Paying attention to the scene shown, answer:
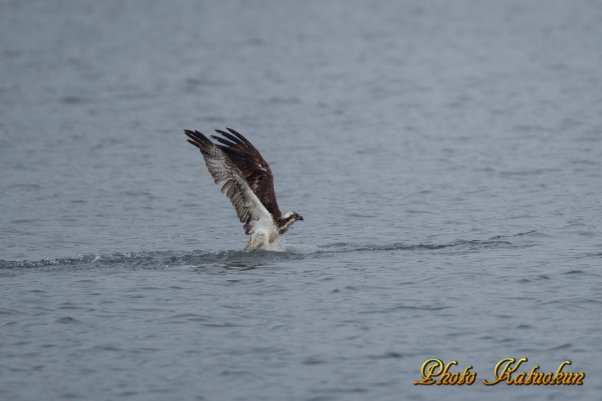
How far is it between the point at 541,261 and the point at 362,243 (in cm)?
247

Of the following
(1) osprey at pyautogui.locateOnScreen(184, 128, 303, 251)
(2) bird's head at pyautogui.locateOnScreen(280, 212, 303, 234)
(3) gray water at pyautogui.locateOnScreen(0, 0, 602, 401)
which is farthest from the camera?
(2) bird's head at pyautogui.locateOnScreen(280, 212, 303, 234)

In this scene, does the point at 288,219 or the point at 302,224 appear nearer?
the point at 288,219

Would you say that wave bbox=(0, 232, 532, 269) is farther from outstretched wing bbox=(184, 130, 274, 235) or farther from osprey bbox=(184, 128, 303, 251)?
outstretched wing bbox=(184, 130, 274, 235)

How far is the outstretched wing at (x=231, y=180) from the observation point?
1395 centimetres

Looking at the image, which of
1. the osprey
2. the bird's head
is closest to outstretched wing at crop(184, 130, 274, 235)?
the osprey

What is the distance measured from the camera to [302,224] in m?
16.3

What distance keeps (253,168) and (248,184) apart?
0.71ft

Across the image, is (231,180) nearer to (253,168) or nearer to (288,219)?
(253,168)

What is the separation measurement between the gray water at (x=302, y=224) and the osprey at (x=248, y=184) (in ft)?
1.09

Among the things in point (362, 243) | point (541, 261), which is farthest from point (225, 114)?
point (541, 261)

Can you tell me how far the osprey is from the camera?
13977 mm

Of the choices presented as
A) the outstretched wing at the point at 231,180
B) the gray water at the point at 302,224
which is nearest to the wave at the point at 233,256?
the gray water at the point at 302,224

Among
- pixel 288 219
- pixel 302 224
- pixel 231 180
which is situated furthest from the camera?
pixel 302 224

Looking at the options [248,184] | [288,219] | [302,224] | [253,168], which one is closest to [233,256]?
[288,219]
